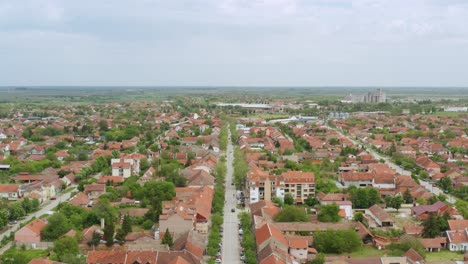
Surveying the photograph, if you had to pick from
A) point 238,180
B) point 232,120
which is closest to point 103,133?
point 232,120

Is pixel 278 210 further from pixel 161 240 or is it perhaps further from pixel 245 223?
pixel 161 240

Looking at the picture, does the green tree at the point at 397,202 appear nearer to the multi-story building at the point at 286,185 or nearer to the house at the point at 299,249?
the multi-story building at the point at 286,185

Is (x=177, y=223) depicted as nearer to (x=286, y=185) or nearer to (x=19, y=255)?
(x=19, y=255)

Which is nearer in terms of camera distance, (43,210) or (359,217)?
(359,217)

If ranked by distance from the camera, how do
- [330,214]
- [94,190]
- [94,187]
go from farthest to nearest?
[94,187] < [94,190] < [330,214]

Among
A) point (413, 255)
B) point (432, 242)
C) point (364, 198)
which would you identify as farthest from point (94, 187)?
point (432, 242)

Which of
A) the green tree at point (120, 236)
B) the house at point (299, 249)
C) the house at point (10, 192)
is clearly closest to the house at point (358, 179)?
the house at point (299, 249)

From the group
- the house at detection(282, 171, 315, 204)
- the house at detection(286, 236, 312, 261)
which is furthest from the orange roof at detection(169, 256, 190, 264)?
the house at detection(282, 171, 315, 204)
